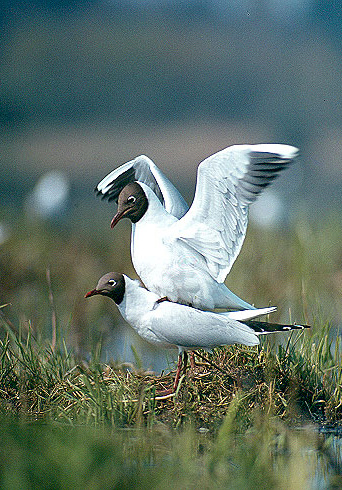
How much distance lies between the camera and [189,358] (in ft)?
16.6

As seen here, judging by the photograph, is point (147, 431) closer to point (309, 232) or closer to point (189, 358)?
point (189, 358)

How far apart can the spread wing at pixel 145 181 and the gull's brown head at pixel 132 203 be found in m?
0.52

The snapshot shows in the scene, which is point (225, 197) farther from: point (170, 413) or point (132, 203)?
point (170, 413)

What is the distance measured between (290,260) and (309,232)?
37cm

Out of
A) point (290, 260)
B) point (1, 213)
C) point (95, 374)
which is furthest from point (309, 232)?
point (95, 374)

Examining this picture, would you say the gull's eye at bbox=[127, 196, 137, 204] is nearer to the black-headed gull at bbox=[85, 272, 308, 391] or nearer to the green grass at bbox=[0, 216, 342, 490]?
the black-headed gull at bbox=[85, 272, 308, 391]

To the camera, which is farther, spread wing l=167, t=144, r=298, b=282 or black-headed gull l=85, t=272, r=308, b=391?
spread wing l=167, t=144, r=298, b=282

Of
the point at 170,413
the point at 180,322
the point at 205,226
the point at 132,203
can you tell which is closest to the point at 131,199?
the point at 132,203

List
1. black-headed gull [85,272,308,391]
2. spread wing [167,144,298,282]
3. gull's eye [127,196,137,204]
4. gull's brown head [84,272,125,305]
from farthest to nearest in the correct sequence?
gull's eye [127,196,137,204] → gull's brown head [84,272,125,305] → spread wing [167,144,298,282] → black-headed gull [85,272,308,391]

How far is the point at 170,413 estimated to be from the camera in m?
4.57

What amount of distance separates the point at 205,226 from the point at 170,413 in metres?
1.09

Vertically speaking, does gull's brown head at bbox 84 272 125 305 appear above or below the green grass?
above

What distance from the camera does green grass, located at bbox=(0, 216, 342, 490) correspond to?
304cm

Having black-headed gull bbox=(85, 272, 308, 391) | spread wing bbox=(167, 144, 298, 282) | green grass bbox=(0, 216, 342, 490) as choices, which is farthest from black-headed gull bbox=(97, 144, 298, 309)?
green grass bbox=(0, 216, 342, 490)
